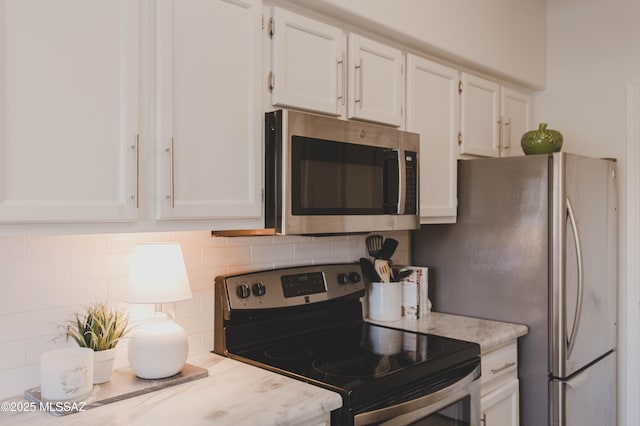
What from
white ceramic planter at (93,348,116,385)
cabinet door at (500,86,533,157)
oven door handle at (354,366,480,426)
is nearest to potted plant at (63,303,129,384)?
white ceramic planter at (93,348,116,385)

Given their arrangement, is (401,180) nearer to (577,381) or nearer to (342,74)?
(342,74)

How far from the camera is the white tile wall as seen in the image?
149cm

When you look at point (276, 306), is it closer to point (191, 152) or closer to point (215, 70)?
point (191, 152)

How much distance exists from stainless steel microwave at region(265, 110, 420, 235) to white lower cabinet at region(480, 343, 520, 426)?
0.66 metres

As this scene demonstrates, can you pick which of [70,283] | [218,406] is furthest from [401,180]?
[70,283]

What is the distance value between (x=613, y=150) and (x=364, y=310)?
1.68 metres

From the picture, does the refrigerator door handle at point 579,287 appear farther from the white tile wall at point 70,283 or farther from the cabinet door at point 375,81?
the white tile wall at point 70,283

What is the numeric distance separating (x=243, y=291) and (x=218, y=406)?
0.58 meters

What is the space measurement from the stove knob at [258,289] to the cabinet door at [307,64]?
2.21 feet

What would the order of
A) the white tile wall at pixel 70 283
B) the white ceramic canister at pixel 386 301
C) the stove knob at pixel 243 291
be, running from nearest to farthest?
the white tile wall at pixel 70 283
the stove knob at pixel 243 291
the white ceramic canister at pixel 386 301

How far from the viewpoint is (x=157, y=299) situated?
157 cm

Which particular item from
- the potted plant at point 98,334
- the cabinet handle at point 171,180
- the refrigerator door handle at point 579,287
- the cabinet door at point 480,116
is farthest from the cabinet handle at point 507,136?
the potted plant at point 98,334

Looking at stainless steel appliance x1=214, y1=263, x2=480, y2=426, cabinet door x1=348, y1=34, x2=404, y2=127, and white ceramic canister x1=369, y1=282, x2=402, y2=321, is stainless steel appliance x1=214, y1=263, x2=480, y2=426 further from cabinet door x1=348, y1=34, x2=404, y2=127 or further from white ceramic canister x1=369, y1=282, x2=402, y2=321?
cabinet door x1=348, y1=34, x2=404, y2=127

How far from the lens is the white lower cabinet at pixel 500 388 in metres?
2.15
